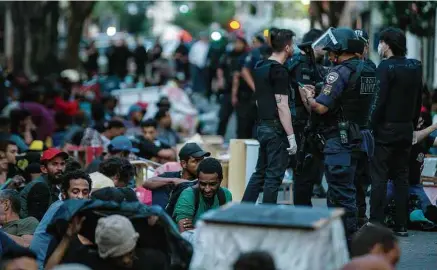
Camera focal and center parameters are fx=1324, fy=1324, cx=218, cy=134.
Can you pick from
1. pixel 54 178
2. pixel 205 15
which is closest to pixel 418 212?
pixel 54 178

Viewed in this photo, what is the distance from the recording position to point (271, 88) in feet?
39.0

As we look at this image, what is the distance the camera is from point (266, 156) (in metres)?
12.1

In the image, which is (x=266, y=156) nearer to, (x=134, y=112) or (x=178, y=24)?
(x=134, y=112)

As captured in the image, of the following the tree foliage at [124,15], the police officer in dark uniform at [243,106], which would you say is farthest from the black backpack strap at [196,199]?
the tree foliage at [124,15]

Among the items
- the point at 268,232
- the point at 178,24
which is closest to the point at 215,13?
the point at 178,24

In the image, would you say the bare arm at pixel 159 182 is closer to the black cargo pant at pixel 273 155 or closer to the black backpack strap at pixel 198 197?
the black cargo pant at pixel 273 155

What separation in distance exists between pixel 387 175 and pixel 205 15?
2468 inches

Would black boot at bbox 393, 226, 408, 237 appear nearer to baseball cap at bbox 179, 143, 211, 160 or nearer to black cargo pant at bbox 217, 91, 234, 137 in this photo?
baseball cap at bbox 179, 143, 211, 160

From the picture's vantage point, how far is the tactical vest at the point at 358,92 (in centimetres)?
1092

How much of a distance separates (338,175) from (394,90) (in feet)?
4.27

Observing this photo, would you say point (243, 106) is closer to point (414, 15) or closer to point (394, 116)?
point (414, 15)

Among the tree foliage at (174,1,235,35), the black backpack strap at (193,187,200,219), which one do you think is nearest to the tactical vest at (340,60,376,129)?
the black backpack strap at (193,187,200,219)

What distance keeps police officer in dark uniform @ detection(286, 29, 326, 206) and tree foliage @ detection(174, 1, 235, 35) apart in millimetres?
58917

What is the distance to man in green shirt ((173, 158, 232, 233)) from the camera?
10398mm
